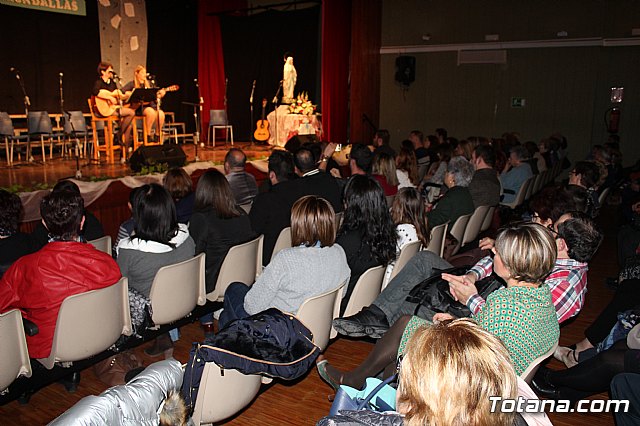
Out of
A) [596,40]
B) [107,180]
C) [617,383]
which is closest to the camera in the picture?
[617,383]

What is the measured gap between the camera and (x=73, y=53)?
10.5 meters

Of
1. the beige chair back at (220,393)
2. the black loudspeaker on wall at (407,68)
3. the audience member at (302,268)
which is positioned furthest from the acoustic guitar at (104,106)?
the beige chair back at (220,393)

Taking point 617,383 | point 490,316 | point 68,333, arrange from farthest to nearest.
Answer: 1. point 68,333
2. point 617,383
3. point 490,316

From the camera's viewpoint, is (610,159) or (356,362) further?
(610,159)

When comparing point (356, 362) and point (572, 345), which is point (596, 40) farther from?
point (356, 362)

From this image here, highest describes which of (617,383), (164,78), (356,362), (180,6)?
(180,6)

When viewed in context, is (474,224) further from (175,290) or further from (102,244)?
(102,244)

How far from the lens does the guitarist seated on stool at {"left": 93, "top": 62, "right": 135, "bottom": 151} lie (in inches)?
329

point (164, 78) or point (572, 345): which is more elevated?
point (164, 78)

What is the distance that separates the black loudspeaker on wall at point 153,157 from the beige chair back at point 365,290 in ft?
16.6

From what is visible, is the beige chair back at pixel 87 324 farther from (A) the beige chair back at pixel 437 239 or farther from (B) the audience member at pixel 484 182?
(B) the audience member at pixel 484 182

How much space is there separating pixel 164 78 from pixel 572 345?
1112cm

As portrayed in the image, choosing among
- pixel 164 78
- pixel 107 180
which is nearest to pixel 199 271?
pixel 107 180

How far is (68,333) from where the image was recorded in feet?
8.22
